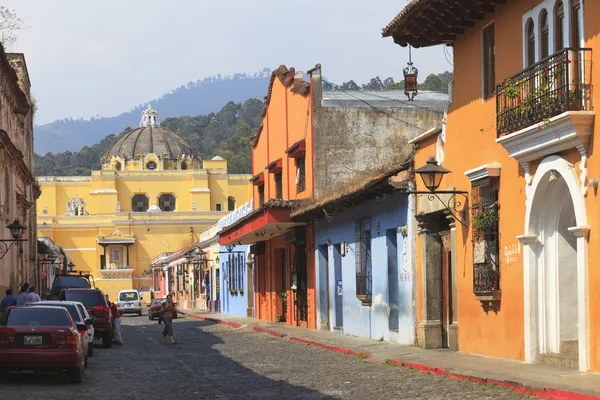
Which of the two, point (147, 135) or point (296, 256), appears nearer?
point (296, 256)

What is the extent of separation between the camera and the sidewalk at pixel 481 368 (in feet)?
45.6

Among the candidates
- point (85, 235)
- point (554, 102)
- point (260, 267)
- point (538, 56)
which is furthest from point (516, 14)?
point (85, 235)

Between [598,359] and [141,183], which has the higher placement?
[141,183]

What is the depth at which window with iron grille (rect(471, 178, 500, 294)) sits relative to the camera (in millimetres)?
19719

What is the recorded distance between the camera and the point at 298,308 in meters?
38.2

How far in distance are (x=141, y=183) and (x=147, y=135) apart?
14391 millimetres

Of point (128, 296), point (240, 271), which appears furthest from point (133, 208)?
point (240, 271)

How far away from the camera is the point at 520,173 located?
60.4 ft

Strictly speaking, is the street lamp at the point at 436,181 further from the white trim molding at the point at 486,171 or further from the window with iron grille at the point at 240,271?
the window with iron grille at the point at 240,271

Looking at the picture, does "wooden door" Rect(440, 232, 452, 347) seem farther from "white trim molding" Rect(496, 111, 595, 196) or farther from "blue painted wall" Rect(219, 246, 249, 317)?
"blue painted wall" Rect(219, 246, 249, 317)

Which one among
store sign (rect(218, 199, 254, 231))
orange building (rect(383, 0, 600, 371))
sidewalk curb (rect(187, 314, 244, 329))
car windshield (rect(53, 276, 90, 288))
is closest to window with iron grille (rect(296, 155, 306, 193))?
sidewalk curb (rect(187, 314, 244, 329))

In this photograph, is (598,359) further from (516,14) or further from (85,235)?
(85,235)

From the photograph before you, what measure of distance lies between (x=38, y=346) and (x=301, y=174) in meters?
20.7

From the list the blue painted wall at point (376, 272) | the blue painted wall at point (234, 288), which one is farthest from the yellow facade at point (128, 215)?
the blue painted wall at point (376, 272)
